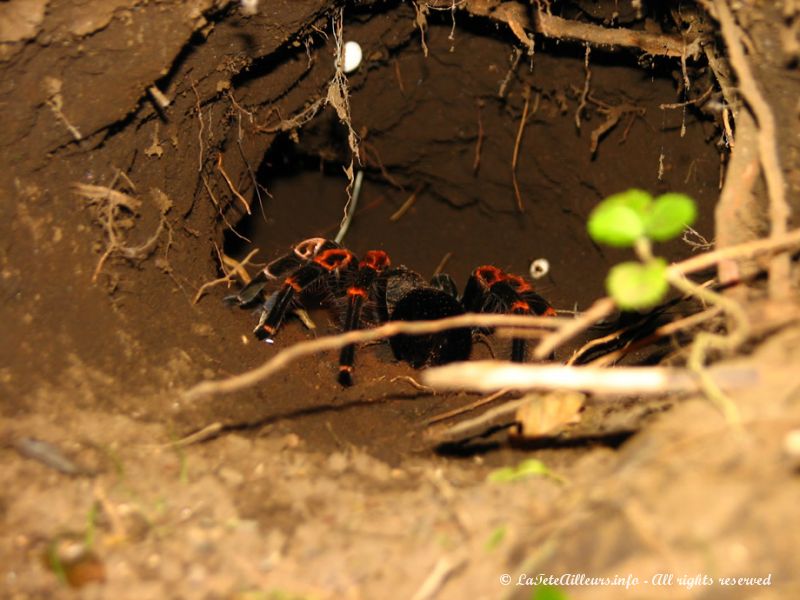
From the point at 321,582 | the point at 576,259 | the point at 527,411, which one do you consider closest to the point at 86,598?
the point at 321,582

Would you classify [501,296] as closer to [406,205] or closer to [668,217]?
[406,205]

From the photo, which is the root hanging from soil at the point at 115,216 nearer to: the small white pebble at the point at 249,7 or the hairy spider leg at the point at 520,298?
the small white pebble at the point at 249,7

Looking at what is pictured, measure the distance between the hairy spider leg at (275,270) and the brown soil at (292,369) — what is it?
142 mm

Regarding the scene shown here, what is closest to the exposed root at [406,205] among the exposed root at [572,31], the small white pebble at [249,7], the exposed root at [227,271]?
the exposed root at [572,31]

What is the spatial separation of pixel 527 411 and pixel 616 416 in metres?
0.29

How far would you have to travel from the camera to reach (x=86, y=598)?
144 centimetres

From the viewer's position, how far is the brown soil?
133 cm

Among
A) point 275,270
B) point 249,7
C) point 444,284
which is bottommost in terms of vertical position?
point 444,284

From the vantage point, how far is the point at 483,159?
466 cm

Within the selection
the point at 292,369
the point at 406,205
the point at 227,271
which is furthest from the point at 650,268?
the point at 406,205

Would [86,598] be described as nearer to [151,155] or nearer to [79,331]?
[79,331]

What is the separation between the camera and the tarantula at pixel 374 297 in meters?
3.18

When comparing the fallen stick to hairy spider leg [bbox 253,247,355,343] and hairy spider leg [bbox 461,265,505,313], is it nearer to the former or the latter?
hairy spider leg [bbox 253,247,355,343]

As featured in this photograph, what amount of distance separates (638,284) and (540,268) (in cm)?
317
